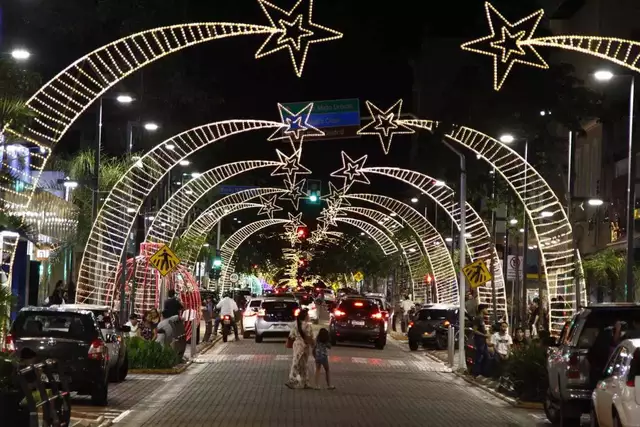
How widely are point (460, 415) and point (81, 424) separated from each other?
277 inches

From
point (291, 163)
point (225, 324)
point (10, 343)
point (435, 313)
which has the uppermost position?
point (291, 163)

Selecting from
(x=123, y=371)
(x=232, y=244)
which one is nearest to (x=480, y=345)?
(x=123, y=371)

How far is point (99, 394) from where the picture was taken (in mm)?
23938

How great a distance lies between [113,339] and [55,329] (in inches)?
137

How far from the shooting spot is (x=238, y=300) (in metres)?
79.2

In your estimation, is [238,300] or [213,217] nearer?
[213,217]

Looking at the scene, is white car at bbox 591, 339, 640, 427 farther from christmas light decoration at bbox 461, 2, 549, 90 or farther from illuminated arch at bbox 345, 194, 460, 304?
illuminated arch at bbox 345, 194, 460, 304

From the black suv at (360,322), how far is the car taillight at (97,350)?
86.8 ft

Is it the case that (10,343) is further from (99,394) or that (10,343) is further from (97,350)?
(99,394)

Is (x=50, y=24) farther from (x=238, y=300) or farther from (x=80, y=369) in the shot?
(x=80, y=369)

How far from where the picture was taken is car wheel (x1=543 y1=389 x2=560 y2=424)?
22.7 meters

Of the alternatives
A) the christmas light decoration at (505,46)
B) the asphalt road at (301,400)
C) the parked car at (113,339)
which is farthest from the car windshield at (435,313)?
the christmas light decoration at (505,46)

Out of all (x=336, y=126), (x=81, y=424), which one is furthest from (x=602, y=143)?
(x=81, y=424)

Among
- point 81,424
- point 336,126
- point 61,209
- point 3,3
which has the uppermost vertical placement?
point 3,3
